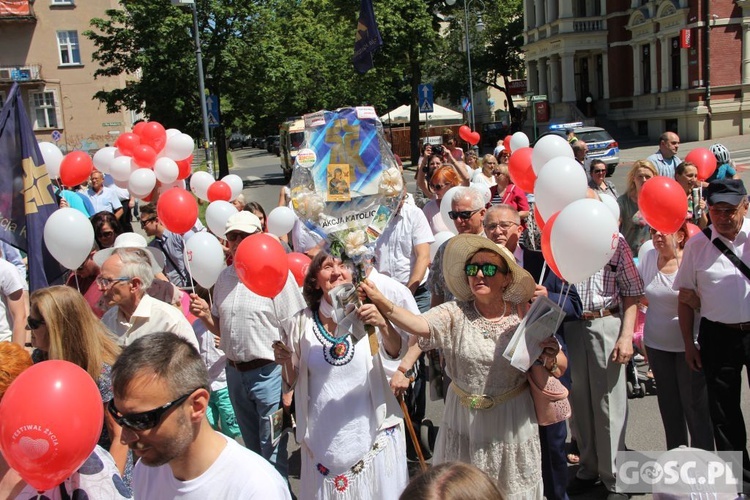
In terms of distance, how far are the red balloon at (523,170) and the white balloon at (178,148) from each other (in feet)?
13.6

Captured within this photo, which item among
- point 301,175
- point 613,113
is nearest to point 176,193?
point 301,175

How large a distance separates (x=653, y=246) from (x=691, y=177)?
209 centimetres

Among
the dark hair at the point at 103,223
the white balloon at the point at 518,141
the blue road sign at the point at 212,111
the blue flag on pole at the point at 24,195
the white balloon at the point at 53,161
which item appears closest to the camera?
the blue flag on pole at the point at 24,195

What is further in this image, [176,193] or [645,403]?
[645,403]

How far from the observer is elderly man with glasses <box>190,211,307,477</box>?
15.0 feet

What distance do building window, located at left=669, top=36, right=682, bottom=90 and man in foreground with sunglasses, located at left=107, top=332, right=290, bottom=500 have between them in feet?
124

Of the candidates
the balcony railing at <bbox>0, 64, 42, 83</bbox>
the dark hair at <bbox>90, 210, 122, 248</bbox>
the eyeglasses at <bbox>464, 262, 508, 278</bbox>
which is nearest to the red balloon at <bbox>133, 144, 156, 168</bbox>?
the dark hair at <bbox>90, 210, 122, 248</bbox>

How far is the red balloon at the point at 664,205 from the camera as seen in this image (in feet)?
15.0

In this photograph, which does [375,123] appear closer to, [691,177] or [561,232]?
[561,232]

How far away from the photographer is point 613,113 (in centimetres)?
4184

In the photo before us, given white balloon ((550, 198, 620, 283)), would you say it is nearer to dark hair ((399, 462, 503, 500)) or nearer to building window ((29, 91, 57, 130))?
dark hair ((399, 462, 503, 500))

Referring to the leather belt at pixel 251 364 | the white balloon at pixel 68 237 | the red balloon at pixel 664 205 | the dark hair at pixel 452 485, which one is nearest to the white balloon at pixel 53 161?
the white balloon at pixel 68 237

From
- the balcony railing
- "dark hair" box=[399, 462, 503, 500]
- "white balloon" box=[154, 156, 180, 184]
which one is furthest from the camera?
the balcony railing

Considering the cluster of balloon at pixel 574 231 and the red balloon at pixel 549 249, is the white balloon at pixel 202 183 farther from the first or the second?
the red balloon at pixel 549 249
